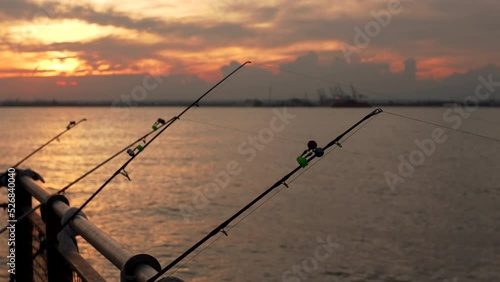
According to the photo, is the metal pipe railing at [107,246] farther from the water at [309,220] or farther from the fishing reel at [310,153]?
the water at [309,220]

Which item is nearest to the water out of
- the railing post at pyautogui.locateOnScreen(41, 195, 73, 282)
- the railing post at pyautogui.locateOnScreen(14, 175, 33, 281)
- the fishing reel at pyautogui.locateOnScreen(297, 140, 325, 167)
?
the railing post at pyautogui.locateOnScreen(14, 175, 33, 281)

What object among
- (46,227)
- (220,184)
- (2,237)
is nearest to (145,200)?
(220,184)

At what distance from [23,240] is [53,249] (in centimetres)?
217

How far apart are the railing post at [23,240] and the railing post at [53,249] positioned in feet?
4.92

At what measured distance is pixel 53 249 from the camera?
5223 millimetres

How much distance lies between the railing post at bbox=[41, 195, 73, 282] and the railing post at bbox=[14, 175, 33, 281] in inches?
59.0

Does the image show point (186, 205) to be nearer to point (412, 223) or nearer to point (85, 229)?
point (412, 223)

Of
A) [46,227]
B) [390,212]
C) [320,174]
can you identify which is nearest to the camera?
[46,227]

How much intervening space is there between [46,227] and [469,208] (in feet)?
121

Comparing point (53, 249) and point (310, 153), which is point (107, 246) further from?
point (53, 249)

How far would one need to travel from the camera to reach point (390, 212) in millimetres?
35281

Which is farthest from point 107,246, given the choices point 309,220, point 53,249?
point 309,220

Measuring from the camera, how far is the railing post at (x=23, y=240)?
6953mm

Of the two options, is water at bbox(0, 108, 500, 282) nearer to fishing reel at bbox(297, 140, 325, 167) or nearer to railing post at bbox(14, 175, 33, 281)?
railing post at bbox(14, 175, 33, 281)
